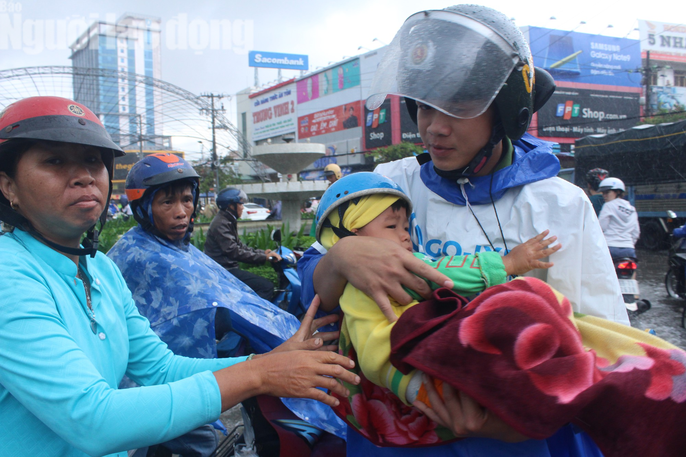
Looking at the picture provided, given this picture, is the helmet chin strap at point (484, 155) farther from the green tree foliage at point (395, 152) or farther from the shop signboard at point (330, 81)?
the shop signboard at point (330, 81)

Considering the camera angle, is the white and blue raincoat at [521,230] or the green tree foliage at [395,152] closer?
the white and blue raincoat at [521,230]

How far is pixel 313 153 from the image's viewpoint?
1090 cm

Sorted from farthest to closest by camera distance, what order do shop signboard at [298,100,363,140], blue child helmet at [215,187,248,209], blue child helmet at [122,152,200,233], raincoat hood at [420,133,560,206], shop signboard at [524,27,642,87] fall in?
shop signboard at [298,100,363,140], shop signboard at [524,27,642,87], blue child helmet at [215,187,248,209], blue child helmet at [122,152,200,233], raincoat hood at [420,133,560,206]

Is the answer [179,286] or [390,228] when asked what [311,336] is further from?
[179,286]

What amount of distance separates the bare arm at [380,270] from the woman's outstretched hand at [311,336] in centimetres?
17

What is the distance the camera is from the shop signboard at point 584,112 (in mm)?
32344

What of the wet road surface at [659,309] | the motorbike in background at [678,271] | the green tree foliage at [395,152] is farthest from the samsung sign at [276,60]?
the motorbike in background at [678,271]

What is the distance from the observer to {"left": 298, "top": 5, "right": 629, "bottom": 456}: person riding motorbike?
1370mm

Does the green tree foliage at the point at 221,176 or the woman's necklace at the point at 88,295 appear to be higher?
the green tree foliage at the point at 221,176

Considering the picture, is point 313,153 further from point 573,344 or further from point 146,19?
point 146,19

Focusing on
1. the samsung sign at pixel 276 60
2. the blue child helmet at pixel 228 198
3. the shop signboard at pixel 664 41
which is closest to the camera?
the blue child helmet at pixel 228 198

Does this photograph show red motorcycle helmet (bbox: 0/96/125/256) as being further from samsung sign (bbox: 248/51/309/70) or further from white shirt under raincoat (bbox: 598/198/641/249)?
samsung sign (bbox: 248/51/309/70)

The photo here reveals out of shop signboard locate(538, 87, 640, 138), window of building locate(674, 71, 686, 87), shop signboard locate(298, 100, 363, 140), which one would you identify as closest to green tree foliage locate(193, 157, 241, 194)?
shop signboard locate(298, 100, 363, 140)

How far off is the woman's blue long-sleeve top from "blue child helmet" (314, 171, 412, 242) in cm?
71
